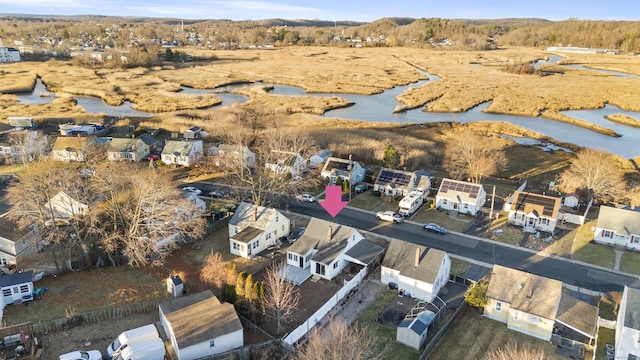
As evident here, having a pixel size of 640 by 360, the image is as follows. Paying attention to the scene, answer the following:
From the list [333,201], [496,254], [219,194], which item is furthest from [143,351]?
[496,254]

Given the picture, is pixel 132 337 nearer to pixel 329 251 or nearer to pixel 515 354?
pixel 329 251

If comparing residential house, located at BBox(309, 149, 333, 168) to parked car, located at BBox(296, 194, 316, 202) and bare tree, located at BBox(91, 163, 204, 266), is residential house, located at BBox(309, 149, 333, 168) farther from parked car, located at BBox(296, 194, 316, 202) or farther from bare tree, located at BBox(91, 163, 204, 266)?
bare tree, located at BBox(91, 163, 204, 266)

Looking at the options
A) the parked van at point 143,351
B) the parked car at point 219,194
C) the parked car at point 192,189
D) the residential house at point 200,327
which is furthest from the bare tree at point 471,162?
the parked van at point 143,351

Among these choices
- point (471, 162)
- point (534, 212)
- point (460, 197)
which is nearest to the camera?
point (534, 212)

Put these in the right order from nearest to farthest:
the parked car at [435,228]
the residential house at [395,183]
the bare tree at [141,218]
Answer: the bare tree at [141,218] → the parked car at [435,228] → the residential house at [395,183]

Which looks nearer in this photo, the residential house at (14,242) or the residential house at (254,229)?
the residential house at (14,242)

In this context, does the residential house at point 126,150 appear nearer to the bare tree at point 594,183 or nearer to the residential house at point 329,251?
the residential house at point 329,251

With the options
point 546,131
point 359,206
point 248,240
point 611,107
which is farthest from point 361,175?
point 611,107
